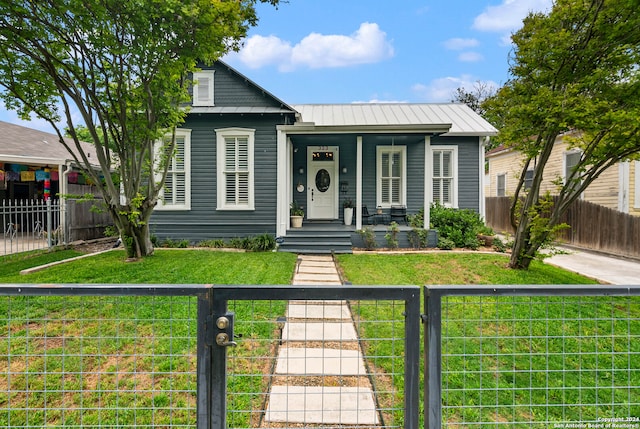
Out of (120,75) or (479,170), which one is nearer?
(120,75)

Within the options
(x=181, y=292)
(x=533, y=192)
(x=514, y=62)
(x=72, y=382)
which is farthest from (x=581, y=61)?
(x=72, y=382)

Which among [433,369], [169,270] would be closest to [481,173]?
[169,270]

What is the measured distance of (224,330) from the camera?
4.75 feet

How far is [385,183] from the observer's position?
39.0 feet

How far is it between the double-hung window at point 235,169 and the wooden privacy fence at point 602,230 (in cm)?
823

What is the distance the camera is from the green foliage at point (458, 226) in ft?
32.1

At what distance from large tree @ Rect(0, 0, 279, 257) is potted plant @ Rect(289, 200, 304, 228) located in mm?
4035

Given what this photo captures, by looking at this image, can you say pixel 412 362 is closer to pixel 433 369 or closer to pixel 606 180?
pixel 433 369

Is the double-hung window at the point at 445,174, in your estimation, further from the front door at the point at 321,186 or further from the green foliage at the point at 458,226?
the front door at the point at 321,186

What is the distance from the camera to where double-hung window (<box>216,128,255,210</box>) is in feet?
33.1

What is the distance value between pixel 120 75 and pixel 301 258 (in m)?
5.30

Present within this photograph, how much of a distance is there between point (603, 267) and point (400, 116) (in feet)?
25.4

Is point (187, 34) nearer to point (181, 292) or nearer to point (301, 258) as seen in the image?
point (301, 258)

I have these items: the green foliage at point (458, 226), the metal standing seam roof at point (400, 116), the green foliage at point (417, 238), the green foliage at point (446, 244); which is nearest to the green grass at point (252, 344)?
the green foliage at point (446, 244)
